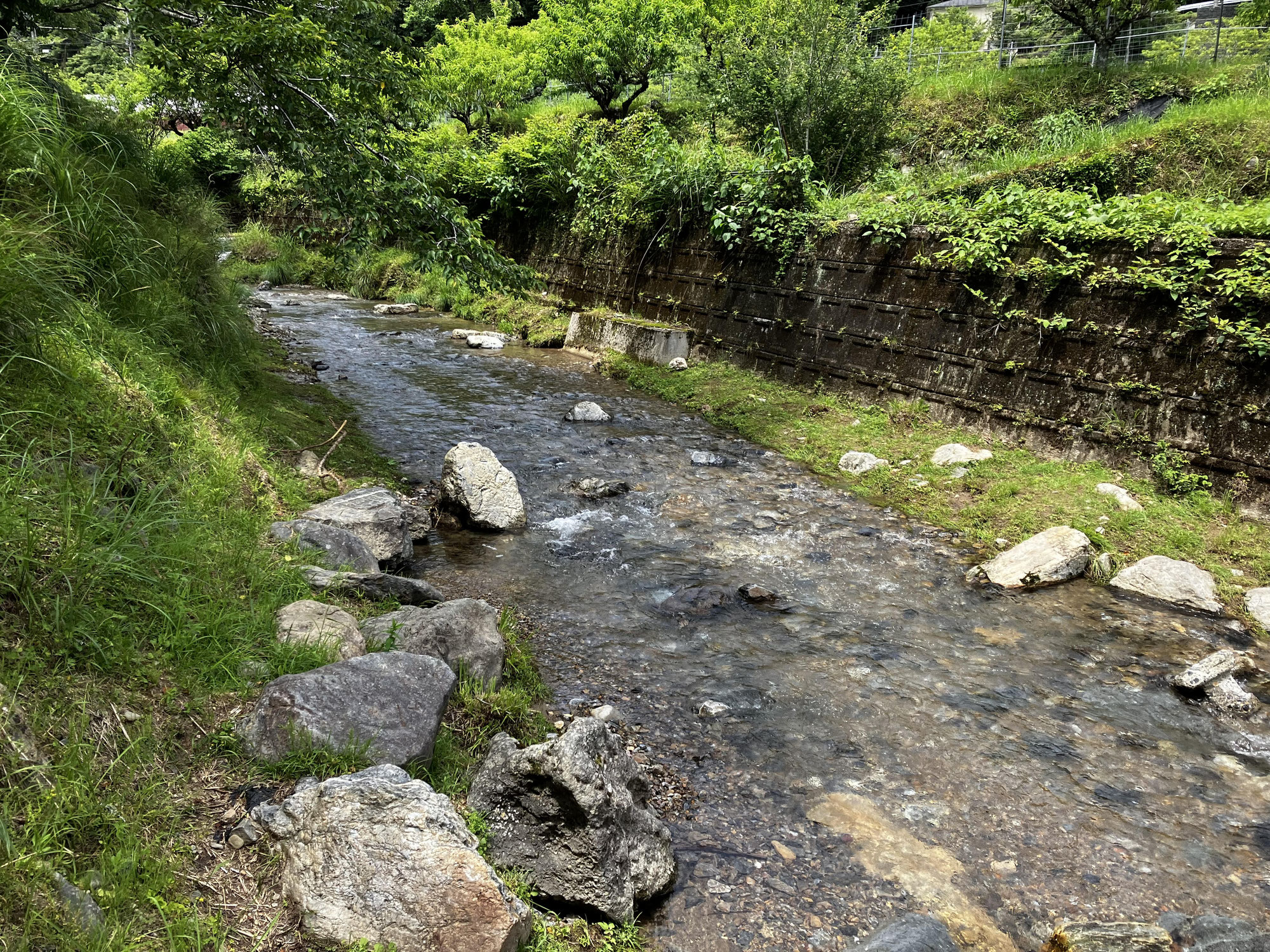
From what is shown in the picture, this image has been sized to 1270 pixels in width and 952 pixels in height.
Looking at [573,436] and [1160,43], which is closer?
[573,436]

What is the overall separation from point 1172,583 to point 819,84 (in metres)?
10.1

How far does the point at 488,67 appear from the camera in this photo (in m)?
24.3

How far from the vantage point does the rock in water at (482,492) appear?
21.7 feet

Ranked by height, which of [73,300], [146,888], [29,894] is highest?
[73,300]

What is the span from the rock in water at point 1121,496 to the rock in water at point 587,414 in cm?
576

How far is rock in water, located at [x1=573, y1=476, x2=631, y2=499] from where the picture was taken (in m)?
7.64

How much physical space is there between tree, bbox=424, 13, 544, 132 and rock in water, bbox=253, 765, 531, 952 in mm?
24574

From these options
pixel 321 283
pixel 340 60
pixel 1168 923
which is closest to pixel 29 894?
pixel 1168 923

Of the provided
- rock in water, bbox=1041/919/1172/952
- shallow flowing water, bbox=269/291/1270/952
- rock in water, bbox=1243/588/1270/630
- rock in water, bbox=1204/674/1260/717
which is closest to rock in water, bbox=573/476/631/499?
shallow flowing water, bbox=269/291/1270/952

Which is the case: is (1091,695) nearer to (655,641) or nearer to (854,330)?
(655,641)

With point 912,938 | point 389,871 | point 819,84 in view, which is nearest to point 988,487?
point 912,938

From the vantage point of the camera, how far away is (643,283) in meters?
14.9

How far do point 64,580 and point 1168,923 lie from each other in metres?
4.31

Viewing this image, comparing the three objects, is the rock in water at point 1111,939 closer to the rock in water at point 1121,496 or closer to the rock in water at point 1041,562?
the rock in water at point 1041,562
